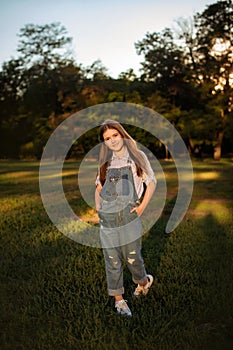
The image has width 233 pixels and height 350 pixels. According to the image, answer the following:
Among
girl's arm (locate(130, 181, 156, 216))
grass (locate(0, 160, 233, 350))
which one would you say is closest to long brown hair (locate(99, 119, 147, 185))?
girl's arm (locate(130, 181, 156, 216))

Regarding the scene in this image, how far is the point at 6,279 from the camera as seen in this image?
4527 mm

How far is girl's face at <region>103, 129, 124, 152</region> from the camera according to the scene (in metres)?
3.58

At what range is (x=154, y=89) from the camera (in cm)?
3225

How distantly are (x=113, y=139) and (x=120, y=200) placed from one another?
1.65ft

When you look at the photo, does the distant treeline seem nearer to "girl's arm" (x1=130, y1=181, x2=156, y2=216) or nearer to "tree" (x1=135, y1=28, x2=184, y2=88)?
"tree" (x1=135, y1=28, x2=184, y2=88)

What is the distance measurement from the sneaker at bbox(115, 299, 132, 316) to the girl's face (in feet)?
4.11

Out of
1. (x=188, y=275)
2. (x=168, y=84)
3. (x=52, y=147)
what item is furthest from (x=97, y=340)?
(x=168, y=84)

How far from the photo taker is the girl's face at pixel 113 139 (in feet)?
11.8

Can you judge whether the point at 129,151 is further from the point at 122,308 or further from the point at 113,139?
the point at 122,308

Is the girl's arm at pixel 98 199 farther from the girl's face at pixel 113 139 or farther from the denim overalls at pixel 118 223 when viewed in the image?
the girl's face at pixel 113 139

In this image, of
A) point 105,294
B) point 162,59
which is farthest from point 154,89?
point 105,294

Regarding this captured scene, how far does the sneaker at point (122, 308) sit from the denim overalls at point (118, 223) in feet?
0.26

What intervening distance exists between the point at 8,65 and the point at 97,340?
38.6m

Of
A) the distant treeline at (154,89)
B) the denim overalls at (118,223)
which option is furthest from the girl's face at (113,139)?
the distant treeline at (154,89)
